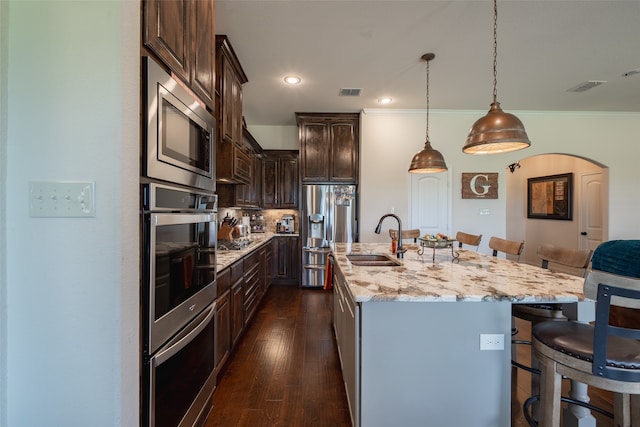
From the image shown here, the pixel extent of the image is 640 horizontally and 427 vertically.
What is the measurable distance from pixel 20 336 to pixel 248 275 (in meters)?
2.05

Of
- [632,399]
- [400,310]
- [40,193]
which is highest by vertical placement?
[40,193]

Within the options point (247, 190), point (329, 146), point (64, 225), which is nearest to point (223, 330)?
point (64, 225)

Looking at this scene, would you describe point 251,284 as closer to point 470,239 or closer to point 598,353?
point 470,239

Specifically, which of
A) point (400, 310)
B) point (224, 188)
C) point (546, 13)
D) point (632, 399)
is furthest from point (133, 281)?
point (546, 13)

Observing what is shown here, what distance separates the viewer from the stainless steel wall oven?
1.05 meters

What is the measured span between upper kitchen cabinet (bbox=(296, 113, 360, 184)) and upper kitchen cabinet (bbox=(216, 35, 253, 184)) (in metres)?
1.56

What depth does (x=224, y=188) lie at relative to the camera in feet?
12.0

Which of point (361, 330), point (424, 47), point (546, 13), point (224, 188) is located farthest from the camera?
point (224, 188)

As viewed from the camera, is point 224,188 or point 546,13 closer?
point 546,13

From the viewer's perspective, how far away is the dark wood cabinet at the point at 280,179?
16.9ft

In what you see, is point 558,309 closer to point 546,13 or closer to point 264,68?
point 546,13

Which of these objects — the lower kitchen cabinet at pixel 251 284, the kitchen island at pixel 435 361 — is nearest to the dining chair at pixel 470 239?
the kitchen island at pixel 435 361

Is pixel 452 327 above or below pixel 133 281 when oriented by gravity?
below

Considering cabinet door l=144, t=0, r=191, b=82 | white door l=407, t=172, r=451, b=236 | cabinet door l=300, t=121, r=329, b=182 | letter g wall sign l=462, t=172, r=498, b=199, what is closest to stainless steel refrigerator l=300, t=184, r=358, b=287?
cabinet door l=300, t=121, r=329, b=182
